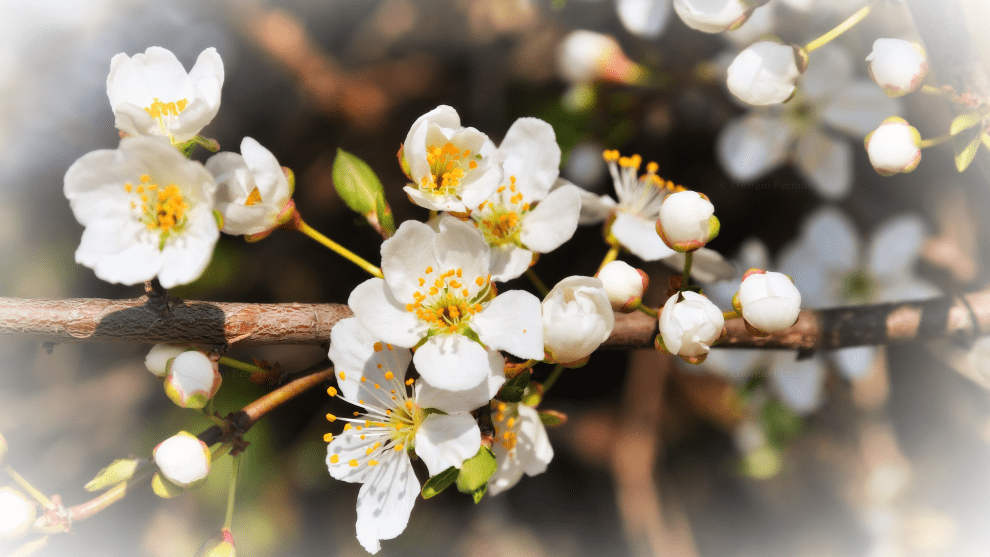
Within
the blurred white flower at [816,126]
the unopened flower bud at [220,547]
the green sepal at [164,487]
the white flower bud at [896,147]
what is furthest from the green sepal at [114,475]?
the blurred white flower at [816,126]

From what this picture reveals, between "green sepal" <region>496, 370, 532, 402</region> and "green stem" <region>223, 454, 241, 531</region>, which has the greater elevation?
"green sepal" <region>496, 370, 532, 402</region>

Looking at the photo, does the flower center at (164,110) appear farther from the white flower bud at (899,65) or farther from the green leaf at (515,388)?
the white flower bud at (899,65)

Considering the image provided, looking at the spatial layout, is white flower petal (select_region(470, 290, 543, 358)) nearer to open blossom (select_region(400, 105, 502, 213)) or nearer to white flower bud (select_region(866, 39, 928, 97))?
open blossom (select_region(400, 105, 502, 213))

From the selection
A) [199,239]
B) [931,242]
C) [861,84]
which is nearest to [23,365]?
[199,239]

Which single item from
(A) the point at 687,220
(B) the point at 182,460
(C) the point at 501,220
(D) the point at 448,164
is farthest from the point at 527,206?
(B) the point at 182,460

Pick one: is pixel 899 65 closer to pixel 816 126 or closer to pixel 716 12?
pixel 716 12

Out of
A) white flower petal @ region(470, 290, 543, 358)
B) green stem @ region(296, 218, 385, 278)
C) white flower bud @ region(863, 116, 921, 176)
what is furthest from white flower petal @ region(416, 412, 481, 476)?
white flower bud @ region(863, 116, 921, 176)
